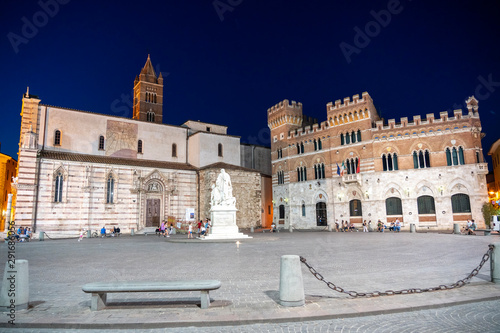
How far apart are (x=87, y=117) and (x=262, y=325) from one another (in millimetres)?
38911

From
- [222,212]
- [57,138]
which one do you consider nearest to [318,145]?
[222,212]

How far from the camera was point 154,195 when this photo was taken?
129 ft

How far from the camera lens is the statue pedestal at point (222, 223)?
76.4 feet

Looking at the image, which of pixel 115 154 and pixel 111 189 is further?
pixel 115 154

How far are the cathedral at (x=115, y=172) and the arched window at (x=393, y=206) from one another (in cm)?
1612

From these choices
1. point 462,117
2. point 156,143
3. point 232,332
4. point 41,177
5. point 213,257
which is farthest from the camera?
point 156,143

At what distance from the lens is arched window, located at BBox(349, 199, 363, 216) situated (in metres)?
40.3

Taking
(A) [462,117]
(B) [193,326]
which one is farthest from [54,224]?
(A) [462,117]

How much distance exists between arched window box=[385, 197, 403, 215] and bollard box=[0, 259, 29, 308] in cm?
3812

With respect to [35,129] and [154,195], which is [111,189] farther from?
[35,129]

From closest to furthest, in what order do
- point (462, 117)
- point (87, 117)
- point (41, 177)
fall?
point (41, 177) < point (462, 117) < point (87, 117)

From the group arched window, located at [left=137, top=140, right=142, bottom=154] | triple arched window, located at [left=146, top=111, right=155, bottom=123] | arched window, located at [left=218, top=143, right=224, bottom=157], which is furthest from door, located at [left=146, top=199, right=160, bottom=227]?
triple arched window, located at [left=146, top=111, right=155, bottom=123]

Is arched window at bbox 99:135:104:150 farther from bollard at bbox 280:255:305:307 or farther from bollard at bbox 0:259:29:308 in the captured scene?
bollard at bbox 280:255:305:307

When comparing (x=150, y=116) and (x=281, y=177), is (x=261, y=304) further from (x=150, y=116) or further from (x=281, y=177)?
(x=150, y=116)
